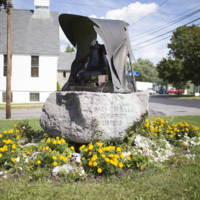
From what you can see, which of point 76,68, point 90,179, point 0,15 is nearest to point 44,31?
point 0,15

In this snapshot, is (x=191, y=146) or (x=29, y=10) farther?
(x=29, y=10)

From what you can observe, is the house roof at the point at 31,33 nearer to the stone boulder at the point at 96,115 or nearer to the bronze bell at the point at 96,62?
the bronze bell at the point at 96,62

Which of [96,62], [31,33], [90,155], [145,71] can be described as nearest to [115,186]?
[90,155]

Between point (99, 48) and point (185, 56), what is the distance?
29670mm

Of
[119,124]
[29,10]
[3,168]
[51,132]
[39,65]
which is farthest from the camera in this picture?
[29,10]

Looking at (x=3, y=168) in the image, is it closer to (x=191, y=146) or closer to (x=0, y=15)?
(x=191, y=146)

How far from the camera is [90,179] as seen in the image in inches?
144

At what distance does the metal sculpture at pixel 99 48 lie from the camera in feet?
Result: 16.1

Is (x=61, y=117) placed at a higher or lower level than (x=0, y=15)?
lower

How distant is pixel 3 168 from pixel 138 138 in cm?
276

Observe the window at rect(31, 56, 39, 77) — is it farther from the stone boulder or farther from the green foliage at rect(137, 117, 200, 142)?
the stone boulder

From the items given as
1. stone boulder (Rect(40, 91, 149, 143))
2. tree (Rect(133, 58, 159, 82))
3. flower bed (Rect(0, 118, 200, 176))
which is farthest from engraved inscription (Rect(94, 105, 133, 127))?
tree (Rect(133, 58, 159, 82))

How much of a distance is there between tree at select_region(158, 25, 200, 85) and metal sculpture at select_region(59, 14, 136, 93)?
89.4ft

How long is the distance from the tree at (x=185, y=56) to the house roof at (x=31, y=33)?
59.5 feet
